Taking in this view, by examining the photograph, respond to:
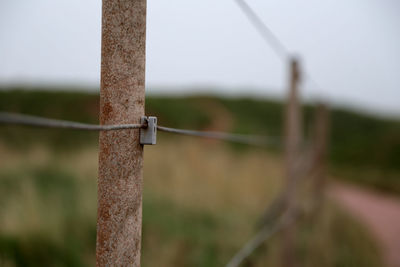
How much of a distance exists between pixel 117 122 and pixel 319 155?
4.11 m

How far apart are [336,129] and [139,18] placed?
19.8 m

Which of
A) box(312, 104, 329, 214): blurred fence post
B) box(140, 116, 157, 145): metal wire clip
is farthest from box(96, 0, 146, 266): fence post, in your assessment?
box(312, 104, 329, 214): blurred fence post

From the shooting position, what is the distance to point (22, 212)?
2.56 m

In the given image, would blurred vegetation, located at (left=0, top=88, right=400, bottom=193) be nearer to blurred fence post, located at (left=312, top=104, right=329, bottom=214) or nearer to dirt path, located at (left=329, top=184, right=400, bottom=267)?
dirt path, located at (left=329, top=184, right=400, bottom=267)

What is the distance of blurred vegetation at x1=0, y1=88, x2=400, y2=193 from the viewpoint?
9438 mm

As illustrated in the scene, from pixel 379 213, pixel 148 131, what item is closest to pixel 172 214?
pixel 148 131

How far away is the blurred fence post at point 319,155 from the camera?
4.29 m

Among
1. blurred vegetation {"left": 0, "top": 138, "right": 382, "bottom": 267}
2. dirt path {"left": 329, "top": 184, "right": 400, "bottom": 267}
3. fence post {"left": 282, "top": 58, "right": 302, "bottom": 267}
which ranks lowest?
dirt path {"left": 329, "top": 184, "right": 400, "bottom": 267}

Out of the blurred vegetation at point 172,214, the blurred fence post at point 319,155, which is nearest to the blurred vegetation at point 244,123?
the blurred vegetation at point 172,214

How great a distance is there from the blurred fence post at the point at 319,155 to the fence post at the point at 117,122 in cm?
377

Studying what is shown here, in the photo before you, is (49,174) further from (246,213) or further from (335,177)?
(335,177)

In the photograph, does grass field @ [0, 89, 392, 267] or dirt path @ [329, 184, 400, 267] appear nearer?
grass field @ [0, 89, 392, 267]

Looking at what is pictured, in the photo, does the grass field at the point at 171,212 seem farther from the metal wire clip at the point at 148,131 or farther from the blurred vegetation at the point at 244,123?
the blurred vegetation at the point at 244,123

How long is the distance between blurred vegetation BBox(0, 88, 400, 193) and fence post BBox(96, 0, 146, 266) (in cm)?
578
